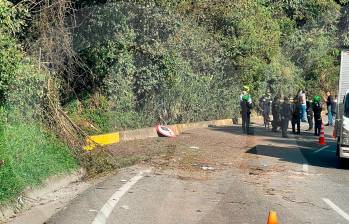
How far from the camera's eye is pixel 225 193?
1157 centimetres

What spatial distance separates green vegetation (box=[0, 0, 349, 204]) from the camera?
12.4 metres

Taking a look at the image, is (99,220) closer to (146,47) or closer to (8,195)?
(8,195)

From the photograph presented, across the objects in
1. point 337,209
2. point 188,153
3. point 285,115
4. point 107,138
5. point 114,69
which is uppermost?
point 114,69

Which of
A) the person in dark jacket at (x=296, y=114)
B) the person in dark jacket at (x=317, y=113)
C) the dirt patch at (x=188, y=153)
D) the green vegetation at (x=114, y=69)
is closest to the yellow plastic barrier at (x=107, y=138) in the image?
the dirt patch at (x=188, y=153)

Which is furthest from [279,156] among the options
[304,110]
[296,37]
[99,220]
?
[296,37]

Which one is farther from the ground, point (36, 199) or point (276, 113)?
point (276, 113)

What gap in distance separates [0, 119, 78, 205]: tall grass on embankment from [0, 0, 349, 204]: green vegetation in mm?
29

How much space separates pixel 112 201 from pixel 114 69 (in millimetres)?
10467

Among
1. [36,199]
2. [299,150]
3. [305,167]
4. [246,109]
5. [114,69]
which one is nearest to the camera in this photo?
[36,199]

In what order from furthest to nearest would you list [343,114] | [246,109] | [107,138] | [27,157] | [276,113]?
[276,113], [246,109], [107,138], [343,114], [27,157]

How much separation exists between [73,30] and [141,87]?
5474 millimetres

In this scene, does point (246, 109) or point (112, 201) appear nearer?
point (112, 201)

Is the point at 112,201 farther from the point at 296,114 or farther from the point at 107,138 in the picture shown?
the point at 296,114

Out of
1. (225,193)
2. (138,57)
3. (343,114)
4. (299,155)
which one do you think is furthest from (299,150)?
(225,193)
